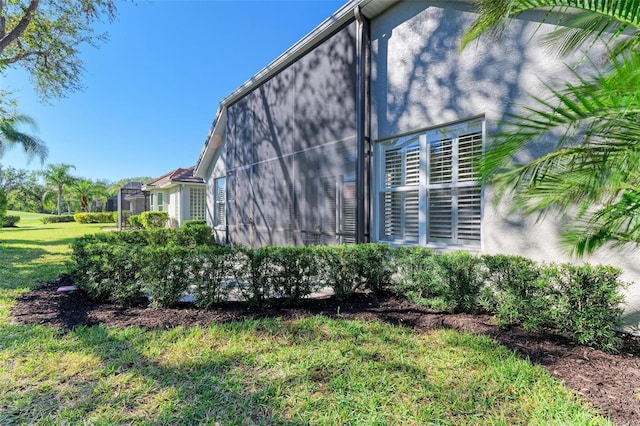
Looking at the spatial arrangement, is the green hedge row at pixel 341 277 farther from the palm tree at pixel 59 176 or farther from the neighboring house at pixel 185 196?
the palm tree at pixel 59 176

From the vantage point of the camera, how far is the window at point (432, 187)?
475cm

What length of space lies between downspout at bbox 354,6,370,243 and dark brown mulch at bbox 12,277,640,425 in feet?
5.32

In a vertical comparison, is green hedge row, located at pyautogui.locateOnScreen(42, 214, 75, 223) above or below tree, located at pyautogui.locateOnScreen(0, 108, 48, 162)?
below

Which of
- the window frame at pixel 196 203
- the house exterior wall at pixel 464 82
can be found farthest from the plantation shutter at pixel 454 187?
the window frame at pixel 196 203

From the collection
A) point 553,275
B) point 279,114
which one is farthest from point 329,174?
point 553,275

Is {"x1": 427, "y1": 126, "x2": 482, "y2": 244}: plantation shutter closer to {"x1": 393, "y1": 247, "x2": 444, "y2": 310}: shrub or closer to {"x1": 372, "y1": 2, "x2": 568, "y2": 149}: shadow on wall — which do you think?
{"x1": 372, "y1": 2, "x2": 568, "y2": 149}: shadow on wall

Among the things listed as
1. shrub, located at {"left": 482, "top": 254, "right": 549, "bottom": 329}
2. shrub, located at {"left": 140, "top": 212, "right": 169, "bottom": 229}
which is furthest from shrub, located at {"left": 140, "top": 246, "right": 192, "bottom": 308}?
shrub, located at {"left": 140, "top": 212, "right": 169, "bottom": 229}

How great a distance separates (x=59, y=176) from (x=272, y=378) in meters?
49.1

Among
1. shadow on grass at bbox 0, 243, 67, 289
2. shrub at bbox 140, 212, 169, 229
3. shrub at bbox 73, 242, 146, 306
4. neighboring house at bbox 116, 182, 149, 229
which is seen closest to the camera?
shrub at bbox 73, 242, 146, 306

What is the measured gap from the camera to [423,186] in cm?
530

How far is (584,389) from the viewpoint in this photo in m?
2.41

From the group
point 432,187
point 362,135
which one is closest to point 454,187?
point 432,187

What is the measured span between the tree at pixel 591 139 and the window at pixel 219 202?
1104 cm

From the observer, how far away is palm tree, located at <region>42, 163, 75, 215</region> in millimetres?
38031
